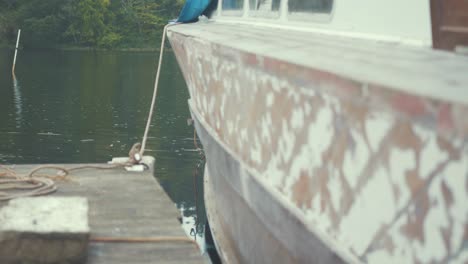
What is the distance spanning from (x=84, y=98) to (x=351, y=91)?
2690 cm

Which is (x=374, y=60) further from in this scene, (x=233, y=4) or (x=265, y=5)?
(x=233, y=4)

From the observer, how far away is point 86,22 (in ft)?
188

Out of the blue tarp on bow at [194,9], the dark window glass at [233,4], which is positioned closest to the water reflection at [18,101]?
the blue tarp on bow at [194,9]

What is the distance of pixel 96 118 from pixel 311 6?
812 inches

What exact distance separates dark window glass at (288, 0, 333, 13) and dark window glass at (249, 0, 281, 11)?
340 mm

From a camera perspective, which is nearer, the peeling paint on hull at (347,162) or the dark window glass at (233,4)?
the peeling paint on hull at (347,162)

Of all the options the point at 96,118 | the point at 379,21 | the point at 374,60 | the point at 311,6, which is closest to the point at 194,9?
the point at 311,6

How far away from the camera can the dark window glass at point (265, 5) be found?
551 centimetres

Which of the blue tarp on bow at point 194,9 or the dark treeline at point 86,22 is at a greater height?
the blue tarp on bow at point 194,9

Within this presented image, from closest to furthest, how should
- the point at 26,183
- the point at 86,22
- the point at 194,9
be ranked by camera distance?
the point at 26,183 < the point at 194,9 < the point at 86,22

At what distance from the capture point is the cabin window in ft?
18.1

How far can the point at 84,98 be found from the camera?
2897 centimetres

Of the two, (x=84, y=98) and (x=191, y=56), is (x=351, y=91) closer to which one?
(x=191, y=56)

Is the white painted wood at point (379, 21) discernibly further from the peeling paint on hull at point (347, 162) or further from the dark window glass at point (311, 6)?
the peeling paint on hull at point (347, 162)
